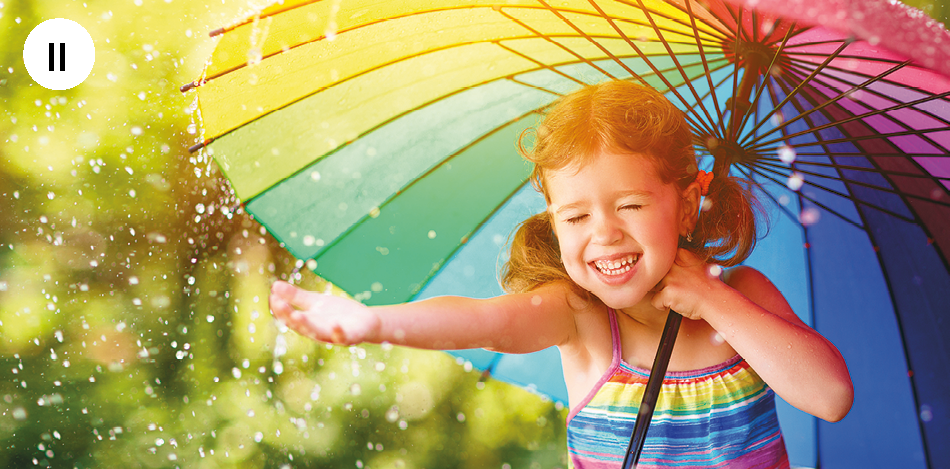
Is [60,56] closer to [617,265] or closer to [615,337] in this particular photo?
[615,337]

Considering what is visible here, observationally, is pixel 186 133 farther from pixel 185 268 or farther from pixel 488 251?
pixel 488 251

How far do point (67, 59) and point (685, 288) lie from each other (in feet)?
19.0

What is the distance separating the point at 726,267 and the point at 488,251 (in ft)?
2.25

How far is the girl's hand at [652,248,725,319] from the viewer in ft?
4.98

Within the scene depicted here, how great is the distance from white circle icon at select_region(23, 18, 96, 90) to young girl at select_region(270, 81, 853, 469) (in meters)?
4.91

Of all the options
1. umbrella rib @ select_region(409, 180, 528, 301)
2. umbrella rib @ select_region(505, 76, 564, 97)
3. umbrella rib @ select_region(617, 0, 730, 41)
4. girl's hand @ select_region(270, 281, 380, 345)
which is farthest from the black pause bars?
girl's hand @ select_region(270, 281, 380, 345)

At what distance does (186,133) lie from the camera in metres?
5.17

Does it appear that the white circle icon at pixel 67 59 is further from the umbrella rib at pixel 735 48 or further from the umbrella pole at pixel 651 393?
the umbrella pole at pixel 651 393

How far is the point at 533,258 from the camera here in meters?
1.74

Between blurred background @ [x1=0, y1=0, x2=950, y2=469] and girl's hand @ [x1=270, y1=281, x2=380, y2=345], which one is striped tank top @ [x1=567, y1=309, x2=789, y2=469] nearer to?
girl's hand @ [x1=270, y1=281, x2=380, y2=345]

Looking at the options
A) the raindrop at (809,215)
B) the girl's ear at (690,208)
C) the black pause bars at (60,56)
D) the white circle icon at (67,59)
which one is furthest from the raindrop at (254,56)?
the black pause bars at (60,56)

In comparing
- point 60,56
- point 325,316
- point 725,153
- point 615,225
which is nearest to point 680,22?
point 725,153

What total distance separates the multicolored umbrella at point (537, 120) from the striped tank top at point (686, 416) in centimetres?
52

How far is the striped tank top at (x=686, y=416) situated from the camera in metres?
1.70
